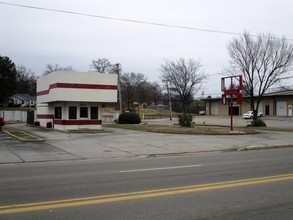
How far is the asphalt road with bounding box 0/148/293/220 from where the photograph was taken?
19.8 feet

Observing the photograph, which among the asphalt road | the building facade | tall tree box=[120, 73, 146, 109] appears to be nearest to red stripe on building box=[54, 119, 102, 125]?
the asphalt road

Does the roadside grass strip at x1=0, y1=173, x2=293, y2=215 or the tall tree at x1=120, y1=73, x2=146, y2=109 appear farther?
the tall tree at x1=120, y1=73, x2=146, y2=109

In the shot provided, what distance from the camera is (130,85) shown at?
122 m

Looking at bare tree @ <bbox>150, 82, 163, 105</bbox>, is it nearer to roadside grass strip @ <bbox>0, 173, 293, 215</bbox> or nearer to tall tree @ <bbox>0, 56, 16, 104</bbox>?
tall tree @ <bbox>0, 56, 16, 104</bbox>

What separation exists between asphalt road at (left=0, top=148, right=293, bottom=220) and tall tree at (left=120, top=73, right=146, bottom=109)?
10407 centimetres

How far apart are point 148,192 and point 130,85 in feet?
376

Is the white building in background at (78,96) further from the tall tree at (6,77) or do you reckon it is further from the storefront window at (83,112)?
the tall tree at (6,77)

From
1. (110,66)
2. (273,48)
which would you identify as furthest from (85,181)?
(110,66)

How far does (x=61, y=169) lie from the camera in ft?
37.4

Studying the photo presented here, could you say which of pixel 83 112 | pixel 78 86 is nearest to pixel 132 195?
pixel 78 86

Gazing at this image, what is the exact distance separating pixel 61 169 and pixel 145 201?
17.3 feet

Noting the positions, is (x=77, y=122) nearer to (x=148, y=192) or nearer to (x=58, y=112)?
(x=58, y=112)

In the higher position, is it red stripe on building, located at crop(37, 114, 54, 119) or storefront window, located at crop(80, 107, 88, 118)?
storefront window, located at crop(80, 107, 88, 118)

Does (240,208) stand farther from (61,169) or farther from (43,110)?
(43,110)
